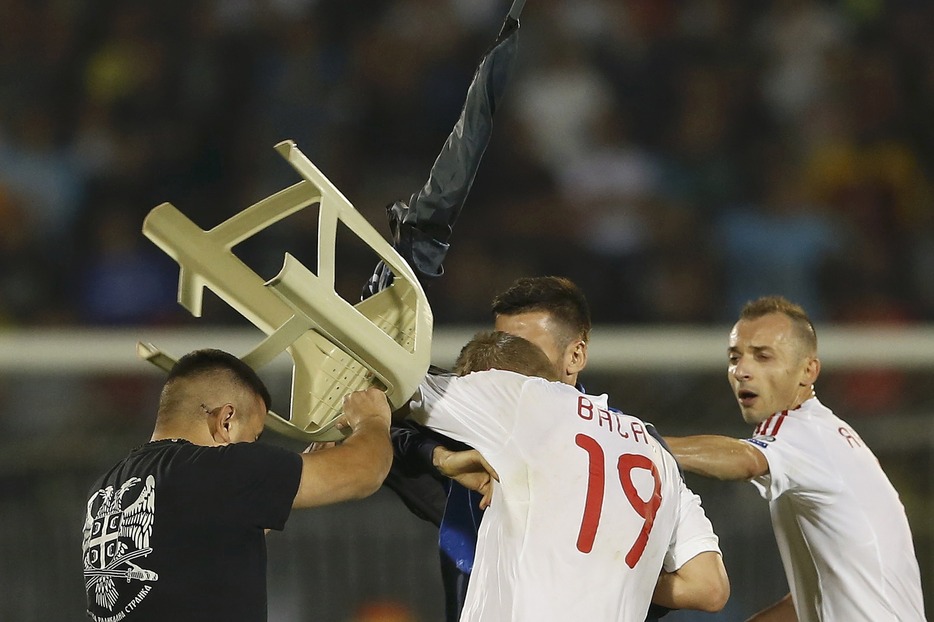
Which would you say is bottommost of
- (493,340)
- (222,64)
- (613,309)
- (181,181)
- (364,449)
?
(364,449)

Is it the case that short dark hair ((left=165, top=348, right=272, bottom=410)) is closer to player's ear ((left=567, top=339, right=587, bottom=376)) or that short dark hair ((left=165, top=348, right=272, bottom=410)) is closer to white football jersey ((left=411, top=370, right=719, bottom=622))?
white football jersey ((left=411, top=370, right=719, bottom=622))

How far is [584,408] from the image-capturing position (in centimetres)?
327

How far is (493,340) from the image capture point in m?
3.46

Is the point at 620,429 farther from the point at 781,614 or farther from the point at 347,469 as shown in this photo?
the point at 781,614

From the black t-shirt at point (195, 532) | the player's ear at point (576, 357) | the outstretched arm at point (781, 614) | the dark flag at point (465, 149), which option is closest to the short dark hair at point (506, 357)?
the player's ear at point (576, 357)

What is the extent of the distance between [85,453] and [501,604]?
331 centimetres

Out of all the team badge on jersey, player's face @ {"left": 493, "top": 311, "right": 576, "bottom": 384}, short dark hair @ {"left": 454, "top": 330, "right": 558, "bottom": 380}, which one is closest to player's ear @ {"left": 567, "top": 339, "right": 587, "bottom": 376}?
player's face @ {"left": 493, "top": 311, "right": 576, "bottom": 384}

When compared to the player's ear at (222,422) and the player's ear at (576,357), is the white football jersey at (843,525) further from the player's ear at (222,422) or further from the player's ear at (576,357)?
the player's ear at (222,422)

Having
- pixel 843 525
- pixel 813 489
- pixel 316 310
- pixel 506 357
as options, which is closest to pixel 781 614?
pixel 843 525

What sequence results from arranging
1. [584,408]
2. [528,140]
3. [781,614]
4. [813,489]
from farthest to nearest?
[528,140]
[781,614]
[813,489]
[584,408]

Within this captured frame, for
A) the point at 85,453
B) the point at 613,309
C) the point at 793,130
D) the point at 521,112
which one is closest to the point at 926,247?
the point at 793,130

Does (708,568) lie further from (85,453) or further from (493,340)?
(85,453)

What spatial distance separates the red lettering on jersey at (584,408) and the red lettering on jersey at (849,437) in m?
1.12

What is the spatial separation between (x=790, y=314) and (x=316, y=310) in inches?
72.6
